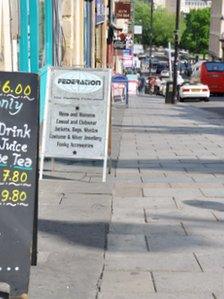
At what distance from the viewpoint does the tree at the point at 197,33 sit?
4884 inches

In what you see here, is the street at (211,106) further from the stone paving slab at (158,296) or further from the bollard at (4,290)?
the bollard at (4,290)

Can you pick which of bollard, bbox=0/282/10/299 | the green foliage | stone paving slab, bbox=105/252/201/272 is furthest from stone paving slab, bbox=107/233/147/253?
the green foliage

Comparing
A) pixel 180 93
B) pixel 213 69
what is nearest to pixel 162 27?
pixel 213 69

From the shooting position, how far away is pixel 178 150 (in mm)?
12719

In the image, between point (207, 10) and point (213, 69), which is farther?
point (207, 10)

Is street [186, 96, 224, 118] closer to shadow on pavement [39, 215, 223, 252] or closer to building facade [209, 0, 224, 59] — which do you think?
shadow on pavement [39, 215, 223, 252]

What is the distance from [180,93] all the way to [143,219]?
3517cm

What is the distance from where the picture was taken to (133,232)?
6285mm

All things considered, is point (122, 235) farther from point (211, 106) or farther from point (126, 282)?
point (211, 106)

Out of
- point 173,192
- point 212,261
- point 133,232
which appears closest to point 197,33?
point 173,192

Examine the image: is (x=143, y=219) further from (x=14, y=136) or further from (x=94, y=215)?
(x=14, y=136)

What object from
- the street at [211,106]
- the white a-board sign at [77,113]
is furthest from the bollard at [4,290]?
the street at [211,106]

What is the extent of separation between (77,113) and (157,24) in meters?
128

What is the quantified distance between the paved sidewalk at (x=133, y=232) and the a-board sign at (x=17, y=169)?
0.52m
